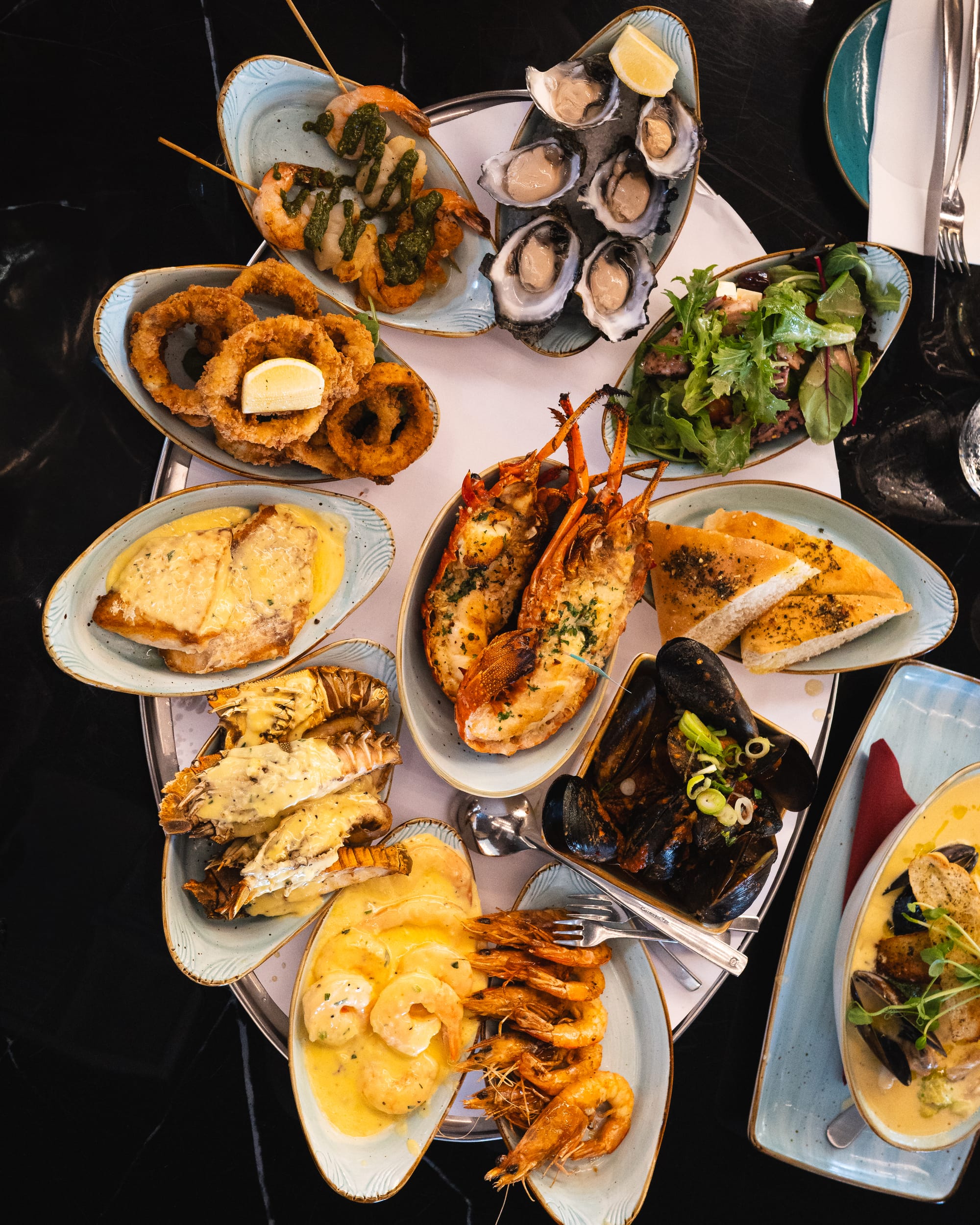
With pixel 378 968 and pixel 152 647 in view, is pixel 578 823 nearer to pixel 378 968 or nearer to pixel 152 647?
pixel 378 968

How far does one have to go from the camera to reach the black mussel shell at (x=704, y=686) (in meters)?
2.21

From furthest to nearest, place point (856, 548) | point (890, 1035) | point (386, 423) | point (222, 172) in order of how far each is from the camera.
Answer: point (856, 548) < point (890, 1035) < point (386, 423) < point (222, 172)

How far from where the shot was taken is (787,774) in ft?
7.64

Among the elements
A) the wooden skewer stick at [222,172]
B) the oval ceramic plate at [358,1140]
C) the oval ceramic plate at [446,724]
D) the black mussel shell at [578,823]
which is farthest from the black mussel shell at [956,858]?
the wooden skewer stick at [222,172]

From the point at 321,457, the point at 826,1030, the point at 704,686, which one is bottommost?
the point at 826,1030

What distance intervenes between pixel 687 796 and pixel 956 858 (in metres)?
0.92

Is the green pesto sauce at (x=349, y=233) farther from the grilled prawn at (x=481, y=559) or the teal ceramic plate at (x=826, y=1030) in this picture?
the teal ceramic plate at (x=826, y=1030)

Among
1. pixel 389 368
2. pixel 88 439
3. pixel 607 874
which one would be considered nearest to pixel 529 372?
pixel 389 368

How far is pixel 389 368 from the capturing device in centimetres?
225

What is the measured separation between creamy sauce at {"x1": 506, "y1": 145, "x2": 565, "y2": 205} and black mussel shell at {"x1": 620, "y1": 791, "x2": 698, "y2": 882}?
178 cm

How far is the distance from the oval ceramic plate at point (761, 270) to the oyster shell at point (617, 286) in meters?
0.10

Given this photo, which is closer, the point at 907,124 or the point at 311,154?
the point at 311,154

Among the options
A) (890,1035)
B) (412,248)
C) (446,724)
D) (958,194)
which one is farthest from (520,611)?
(958,194)

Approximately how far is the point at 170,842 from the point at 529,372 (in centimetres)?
171
